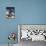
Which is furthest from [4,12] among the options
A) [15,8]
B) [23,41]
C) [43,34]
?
[43,34]

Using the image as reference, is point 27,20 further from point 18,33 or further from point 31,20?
point 18,33

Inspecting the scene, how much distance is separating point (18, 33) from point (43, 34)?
19.0 inches

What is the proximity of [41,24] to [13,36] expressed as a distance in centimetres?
60

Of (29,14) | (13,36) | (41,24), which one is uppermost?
(29,14)

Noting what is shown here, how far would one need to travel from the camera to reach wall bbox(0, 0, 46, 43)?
8.70 feet

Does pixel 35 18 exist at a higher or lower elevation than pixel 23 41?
higher

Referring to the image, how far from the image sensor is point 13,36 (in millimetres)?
2619

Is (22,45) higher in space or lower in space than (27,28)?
lower

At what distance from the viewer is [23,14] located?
2674mm

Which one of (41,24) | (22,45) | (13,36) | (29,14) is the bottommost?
(22,45)

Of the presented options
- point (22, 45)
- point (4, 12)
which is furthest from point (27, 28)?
point (4, 12)

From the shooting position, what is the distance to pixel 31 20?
2.68m

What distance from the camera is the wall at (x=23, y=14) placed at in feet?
8.70

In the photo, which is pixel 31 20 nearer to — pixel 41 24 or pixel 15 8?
pixel 41 24
